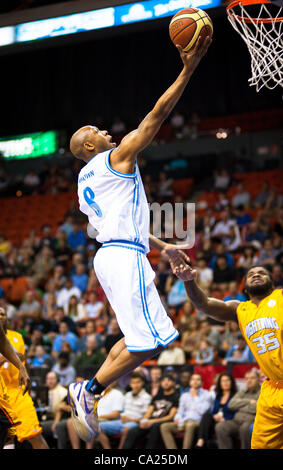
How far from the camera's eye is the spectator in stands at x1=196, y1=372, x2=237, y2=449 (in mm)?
7691

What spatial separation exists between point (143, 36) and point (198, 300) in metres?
13.3

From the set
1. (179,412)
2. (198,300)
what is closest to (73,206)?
(179,412)

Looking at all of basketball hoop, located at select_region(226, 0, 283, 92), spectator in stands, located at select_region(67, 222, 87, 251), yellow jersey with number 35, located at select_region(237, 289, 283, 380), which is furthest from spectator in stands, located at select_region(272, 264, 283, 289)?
spectator in stands, located at select_region(67, 222, 87, 251)

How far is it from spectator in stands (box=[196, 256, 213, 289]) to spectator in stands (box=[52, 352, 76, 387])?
2746mm

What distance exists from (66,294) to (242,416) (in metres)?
5.48

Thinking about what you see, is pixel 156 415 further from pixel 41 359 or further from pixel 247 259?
pixel 247 259

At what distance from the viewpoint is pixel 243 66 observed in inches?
652

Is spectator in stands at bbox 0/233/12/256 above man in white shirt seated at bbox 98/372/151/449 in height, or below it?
above

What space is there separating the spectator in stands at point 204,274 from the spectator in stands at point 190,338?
1334 mm

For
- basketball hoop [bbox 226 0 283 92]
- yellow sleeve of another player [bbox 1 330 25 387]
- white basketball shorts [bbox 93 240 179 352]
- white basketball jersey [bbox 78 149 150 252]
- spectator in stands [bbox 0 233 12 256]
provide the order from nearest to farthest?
white basketball shorts [bbox 93 240 179 352], white basketball jersey [bbox 78 149 150 252], basketball hoop [bbox 226 0 283 92], yellow sleeve of another player [bbox 1 330 25 387], spectator in stands [bbox 0 233 12 256]

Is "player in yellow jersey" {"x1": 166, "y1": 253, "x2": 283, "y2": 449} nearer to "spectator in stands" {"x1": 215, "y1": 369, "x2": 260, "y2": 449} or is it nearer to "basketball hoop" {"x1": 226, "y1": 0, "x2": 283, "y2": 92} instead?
"basketball hoop" {"x1": 226, "y1": 0, "x2": 283, "y2": 92}

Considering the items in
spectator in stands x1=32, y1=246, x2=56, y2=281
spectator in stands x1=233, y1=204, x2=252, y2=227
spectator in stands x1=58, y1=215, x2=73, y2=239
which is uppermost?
spectator in stands x1=58, y1=215, x2=73, y2=239

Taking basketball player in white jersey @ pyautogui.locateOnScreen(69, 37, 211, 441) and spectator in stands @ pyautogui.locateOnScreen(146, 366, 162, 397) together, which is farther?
spectator in stands @ pyautogui.locateOnScreen(146, 366, 162, 397)

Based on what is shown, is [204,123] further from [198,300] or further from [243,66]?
[198,300]
